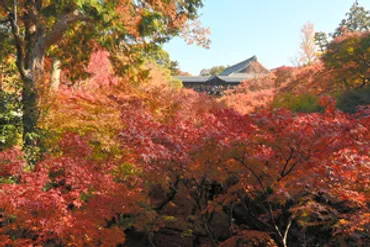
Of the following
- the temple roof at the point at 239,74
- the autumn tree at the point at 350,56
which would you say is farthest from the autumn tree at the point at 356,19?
the autumn tree at the point at 350,56

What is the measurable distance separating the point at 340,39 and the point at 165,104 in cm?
935

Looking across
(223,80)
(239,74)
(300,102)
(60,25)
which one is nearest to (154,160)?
(60,25)

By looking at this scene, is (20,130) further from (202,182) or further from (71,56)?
(202,182)

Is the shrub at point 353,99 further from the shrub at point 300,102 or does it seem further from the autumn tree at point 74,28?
the autumn tree at point 74,28

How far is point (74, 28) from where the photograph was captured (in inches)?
366

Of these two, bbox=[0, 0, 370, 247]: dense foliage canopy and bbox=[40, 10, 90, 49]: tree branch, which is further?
bbox=[40, 10, 90, 49]: tree branch

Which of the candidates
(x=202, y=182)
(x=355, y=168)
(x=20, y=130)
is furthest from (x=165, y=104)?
(x=355, y=168)

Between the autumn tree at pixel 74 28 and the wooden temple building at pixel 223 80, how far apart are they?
67.7 feet

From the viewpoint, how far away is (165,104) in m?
10.6

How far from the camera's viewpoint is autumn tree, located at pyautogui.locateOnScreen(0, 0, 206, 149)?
283 inches

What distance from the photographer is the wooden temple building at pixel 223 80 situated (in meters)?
34.0

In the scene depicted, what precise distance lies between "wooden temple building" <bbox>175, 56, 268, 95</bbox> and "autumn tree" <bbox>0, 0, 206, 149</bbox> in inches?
812

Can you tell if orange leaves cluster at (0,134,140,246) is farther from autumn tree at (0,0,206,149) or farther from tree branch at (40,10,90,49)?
tree branch at (40,10,90,49)

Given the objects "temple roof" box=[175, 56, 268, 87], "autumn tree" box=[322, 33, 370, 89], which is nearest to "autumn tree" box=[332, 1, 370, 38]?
"temple roof" box=[175, 56, 268, 87]
